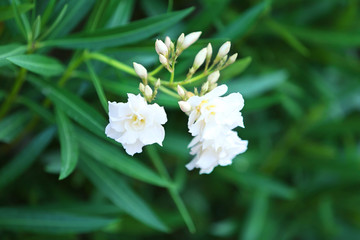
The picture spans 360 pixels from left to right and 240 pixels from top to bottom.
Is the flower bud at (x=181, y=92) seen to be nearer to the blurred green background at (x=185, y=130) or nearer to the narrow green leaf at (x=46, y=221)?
the blurred green background at (x=185, y=130)

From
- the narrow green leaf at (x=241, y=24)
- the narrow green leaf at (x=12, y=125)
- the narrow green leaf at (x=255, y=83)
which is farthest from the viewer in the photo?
the narrow green leaf at (x=255, y=83)

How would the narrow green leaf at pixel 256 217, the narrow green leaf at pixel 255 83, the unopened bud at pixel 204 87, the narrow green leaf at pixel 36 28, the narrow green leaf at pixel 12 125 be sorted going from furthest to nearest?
the narrow green leaf at pixel 256 217, the narrow green leaf at pixel 255 83, the narrow green leaf at pixel 12 125, the narrow green leaf at pixel 36 28, the unopened bud at pixel 204 87

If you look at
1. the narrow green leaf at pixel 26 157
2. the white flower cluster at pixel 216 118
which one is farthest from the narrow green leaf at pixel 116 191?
the white flower cluster at pixel 216 118

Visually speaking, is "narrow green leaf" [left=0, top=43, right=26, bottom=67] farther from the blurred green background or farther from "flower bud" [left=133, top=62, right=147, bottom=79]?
"flower bud" [left=133, top=62, right=147, bottom=79]

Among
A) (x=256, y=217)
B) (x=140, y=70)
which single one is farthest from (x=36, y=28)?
(x=256, y=217)

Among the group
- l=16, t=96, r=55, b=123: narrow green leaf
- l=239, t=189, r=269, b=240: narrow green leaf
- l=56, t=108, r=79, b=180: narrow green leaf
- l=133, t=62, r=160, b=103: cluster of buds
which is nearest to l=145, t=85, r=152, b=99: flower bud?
l=133, t=62, r=160, b=103: cluster of buds

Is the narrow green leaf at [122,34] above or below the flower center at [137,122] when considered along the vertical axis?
above

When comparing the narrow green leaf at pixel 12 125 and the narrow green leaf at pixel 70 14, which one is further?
the narrow green leaf at pixel 12 125
